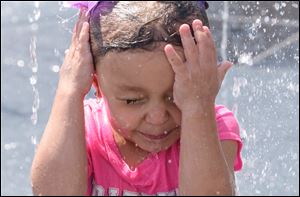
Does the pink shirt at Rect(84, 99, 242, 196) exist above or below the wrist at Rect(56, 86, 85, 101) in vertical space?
below

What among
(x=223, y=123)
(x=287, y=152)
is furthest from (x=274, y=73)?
(x=223, y=123)

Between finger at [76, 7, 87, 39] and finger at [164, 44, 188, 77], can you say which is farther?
finger at [76, 7, 87, 39]

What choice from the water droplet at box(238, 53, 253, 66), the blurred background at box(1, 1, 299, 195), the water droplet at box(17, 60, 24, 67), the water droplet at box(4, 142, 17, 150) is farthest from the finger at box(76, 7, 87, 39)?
the water droplet at box(238, 53, 253, 66)

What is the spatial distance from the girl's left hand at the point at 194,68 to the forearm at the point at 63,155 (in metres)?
0.38

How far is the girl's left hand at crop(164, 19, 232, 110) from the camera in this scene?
8.02 feet

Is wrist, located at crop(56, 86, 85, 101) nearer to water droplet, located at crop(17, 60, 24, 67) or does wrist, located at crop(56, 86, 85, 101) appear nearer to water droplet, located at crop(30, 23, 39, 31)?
water droplet, located at crop(17, 60, 24, 67)

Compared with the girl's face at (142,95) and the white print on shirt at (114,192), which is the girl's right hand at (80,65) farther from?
the white print on shirt at (114,192)

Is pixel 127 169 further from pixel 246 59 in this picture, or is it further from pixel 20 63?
pixel 246 59

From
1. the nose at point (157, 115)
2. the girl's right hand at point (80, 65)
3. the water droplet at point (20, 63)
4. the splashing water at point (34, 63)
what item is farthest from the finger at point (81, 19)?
the water droplet at point (20, 63)

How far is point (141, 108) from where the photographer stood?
254cm

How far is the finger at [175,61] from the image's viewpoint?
2412mm

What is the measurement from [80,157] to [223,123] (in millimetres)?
564

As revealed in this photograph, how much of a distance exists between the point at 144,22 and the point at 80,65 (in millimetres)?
334

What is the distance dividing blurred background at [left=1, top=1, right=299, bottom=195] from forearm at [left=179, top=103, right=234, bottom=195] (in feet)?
5.91
